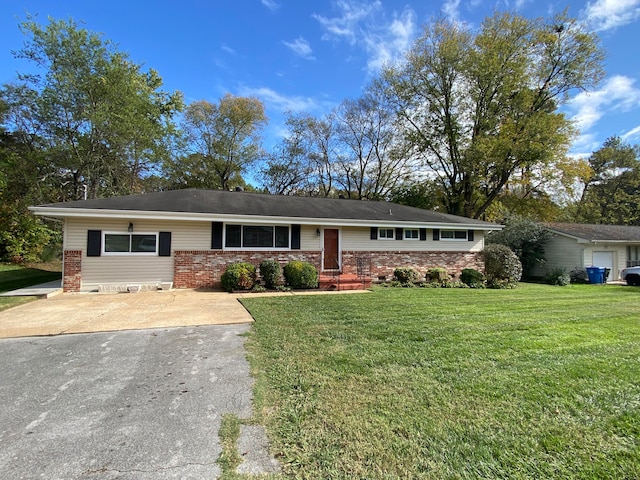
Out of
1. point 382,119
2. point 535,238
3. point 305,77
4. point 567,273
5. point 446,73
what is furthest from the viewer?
point 382,119

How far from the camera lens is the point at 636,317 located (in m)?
6.51

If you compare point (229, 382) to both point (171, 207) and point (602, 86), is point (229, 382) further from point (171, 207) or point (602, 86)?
point (602, 86)

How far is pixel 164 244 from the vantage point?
10.4 metres

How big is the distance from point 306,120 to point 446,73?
12.3 m

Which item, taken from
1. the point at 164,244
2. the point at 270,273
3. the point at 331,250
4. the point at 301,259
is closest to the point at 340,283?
the point at 301,259

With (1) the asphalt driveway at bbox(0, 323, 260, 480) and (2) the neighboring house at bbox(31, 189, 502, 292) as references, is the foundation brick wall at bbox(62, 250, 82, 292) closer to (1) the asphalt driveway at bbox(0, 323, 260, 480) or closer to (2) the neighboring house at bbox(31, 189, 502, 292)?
(2) the neighboring house at bbox(31, 189, 502, 292)

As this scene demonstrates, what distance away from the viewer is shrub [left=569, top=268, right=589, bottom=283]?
15368 millimetres

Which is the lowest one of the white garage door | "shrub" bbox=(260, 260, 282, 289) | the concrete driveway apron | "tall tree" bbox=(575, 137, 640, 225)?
the concrete driveway apron

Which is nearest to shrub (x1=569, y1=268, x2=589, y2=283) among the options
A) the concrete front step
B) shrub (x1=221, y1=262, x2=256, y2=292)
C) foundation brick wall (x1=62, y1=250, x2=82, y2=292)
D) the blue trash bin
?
the blue trash bin

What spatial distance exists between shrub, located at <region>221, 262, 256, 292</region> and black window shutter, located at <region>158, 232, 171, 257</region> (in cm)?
204

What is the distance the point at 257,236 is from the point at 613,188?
129 feet

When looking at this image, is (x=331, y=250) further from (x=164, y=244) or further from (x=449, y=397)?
(x=449, y=397)

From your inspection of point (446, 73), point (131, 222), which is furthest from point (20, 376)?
point (446, 73)

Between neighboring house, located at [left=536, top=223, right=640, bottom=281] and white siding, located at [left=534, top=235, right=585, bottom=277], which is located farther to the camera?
white siding, located at [left=534, top=235, right=585, bottom=277]
